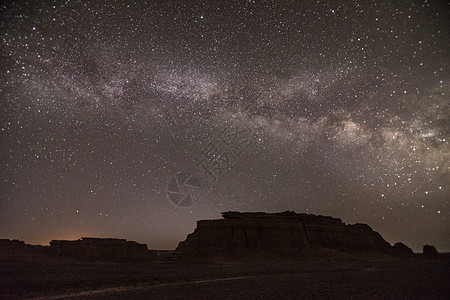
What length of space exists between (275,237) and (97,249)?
179ft

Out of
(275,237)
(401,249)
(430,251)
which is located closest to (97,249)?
(275,237)

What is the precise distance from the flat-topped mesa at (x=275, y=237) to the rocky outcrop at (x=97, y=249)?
1371 inches

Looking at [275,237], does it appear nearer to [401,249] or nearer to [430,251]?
[401,249]

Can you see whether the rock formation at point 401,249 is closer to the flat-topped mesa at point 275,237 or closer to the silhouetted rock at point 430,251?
the flat-topped mesa at point 275,237

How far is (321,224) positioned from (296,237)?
40.4ft

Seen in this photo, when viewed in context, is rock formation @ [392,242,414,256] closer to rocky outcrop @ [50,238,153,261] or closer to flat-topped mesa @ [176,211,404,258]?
flat-topped mesa @ [176,211,404,258]

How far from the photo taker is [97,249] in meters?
76.9

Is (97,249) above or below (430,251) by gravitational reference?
above

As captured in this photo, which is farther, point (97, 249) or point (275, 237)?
point (97, 249)

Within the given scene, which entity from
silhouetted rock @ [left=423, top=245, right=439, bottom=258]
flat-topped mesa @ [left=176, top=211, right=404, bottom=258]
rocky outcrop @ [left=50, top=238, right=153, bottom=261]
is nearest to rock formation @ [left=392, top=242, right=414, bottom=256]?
flat-topped mesa @ [left=176, top=211, right=404, bottom=258]

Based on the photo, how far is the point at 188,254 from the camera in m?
53.6

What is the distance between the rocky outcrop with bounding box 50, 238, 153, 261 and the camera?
245 ft

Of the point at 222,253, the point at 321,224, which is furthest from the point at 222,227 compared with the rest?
the point at 321,224

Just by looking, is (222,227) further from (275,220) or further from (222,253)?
(275,220)
